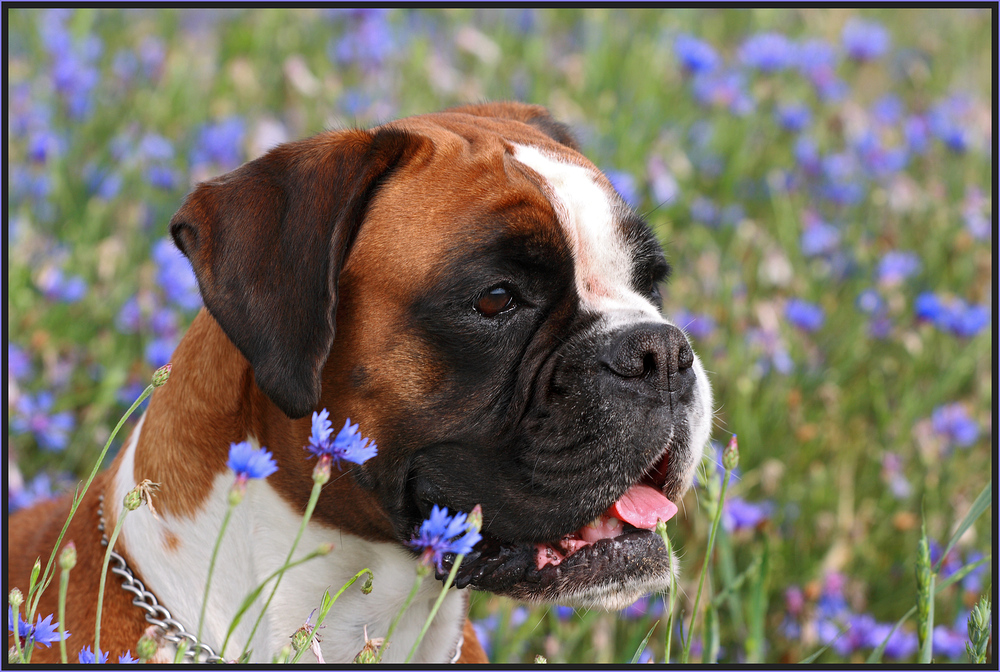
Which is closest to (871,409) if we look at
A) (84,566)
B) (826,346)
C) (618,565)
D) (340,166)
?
(826,346)

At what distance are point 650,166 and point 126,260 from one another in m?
2.69

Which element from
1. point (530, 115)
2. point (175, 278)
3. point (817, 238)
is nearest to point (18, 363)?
point (175, 278)

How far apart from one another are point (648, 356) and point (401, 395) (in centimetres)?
57

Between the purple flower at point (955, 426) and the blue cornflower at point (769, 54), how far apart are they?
253 centimetres

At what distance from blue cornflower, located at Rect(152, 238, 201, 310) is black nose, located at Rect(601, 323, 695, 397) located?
2.23m

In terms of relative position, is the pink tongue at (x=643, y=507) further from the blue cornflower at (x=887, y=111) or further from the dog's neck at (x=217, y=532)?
the blue cornflower at (x=887, y=111)

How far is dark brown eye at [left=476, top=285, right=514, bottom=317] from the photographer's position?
7.41 feet

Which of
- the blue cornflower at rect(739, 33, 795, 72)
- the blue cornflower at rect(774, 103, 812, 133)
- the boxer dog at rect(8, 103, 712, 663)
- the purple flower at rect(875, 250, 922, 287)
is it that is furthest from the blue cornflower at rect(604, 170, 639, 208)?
the boxer dog at rect(8, 103, 712, 663)

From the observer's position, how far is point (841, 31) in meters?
6.96

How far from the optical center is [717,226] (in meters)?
5.55

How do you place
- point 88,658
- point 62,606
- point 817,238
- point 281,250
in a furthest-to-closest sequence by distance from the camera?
point 817,238, point 281,250, point 88,658, point 62,606

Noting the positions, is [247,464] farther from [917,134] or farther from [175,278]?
[917,134]

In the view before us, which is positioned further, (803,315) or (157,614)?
(803,315)

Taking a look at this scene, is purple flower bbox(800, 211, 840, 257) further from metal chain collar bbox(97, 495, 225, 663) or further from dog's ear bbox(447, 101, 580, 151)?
metal chain collar bbox(97, 495, 225, 663)
